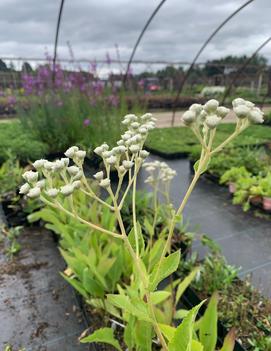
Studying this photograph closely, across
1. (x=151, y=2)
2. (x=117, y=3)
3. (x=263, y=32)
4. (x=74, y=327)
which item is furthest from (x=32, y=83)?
(x=263, y=32)

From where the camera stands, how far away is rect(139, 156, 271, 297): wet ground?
228 centimetres

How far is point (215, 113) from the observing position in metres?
0.68

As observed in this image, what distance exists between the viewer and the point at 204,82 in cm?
1903

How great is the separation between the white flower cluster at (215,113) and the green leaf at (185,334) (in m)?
0.41

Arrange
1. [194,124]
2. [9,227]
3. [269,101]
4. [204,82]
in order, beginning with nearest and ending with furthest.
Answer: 1. [194,124]
2. [9,227]
3. [269,101]
4. [204,82]

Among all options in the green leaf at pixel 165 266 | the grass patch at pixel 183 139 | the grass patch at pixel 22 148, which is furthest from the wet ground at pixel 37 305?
the grass patch at pixel 183 139

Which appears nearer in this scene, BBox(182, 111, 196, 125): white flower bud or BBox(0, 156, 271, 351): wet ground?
BBox(182, 111, 196, 125): white flower bud

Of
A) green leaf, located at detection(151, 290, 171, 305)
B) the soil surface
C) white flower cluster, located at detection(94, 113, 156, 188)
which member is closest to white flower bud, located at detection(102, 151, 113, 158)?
white flower cluster, located at detection(94, 113, 156, 188)

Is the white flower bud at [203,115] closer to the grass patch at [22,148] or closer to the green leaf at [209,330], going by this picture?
the green leaf at [209,330]

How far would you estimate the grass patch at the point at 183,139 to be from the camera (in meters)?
5.86

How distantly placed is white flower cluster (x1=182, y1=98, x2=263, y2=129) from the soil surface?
1.37 m

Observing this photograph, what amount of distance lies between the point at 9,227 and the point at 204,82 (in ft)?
59.4

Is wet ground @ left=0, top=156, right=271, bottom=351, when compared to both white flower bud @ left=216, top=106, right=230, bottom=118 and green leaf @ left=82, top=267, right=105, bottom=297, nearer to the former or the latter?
green leaf @ left=82, top=267, right=105, bottom=297

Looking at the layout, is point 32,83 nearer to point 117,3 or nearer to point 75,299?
point 117,3
